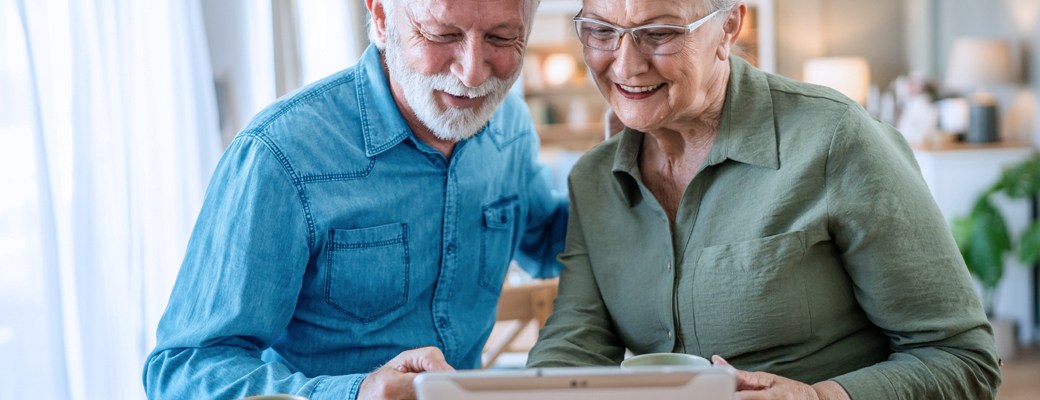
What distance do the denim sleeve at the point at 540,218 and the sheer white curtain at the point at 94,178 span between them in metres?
0.77

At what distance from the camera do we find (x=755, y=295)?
1.46 meters

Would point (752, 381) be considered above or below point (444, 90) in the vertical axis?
below

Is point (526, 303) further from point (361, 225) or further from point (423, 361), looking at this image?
point (423, 361)

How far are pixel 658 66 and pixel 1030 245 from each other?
12.9 feet

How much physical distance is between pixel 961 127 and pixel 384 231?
476 centimetres

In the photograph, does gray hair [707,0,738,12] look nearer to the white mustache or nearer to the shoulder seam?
the white mustache

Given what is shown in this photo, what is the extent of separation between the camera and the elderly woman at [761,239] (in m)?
1.38

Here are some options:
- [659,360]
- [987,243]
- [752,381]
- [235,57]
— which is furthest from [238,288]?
[987,243]

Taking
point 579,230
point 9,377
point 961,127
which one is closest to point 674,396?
point 579,230

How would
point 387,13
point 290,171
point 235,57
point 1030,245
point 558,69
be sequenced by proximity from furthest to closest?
point 558,69
point 1030,245
point 235,57
point 387,13
point 290,171

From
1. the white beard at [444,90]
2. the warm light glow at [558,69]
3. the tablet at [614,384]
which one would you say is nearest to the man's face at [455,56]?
the white beard at [444,90]

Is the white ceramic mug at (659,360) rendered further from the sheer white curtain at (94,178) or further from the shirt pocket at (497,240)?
the sheer white curtain at (94,178)

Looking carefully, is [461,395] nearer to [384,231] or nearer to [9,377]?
[384,231]

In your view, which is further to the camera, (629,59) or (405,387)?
(629,59)
